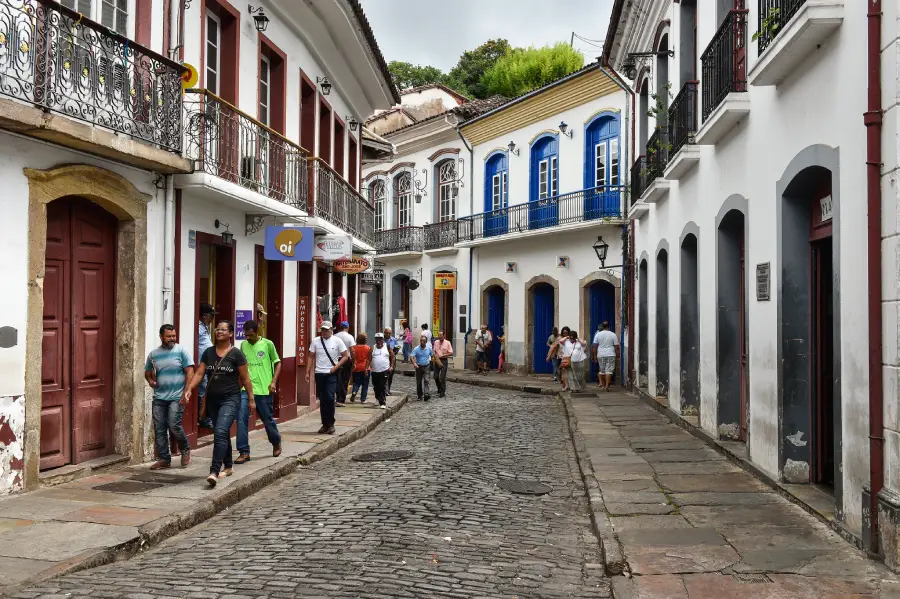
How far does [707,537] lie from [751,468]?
2702mm

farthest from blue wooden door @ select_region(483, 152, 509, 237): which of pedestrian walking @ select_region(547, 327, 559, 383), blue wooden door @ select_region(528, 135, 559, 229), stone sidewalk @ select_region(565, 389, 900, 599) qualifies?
stone sidewalk @ select_region(565, 389, 900, 599)

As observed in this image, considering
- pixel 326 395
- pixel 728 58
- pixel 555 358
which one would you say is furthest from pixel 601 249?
pixel 728 58

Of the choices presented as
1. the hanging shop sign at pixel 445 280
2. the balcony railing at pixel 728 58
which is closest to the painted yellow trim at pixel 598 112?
the hanging shop sign at pixel 445 280

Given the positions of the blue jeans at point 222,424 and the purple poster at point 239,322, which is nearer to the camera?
the blue jeans at point 222,424

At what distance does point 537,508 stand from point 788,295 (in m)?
Result: 3.01

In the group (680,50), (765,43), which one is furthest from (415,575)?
(680,50)

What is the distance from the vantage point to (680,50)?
13258 mm

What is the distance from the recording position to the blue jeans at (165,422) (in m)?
9.15

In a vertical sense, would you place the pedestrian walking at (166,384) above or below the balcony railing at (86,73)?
below

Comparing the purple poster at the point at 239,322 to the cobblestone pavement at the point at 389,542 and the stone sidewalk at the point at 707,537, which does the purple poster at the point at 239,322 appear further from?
the stone sidewalk at the point at 707,537

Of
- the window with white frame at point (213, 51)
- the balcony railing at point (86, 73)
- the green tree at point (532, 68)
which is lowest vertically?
the balcony railing at point (86, 73)

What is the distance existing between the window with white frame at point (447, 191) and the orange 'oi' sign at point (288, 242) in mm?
17626

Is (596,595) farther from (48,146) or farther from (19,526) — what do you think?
(48,146)

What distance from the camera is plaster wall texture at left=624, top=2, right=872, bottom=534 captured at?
6.06m
